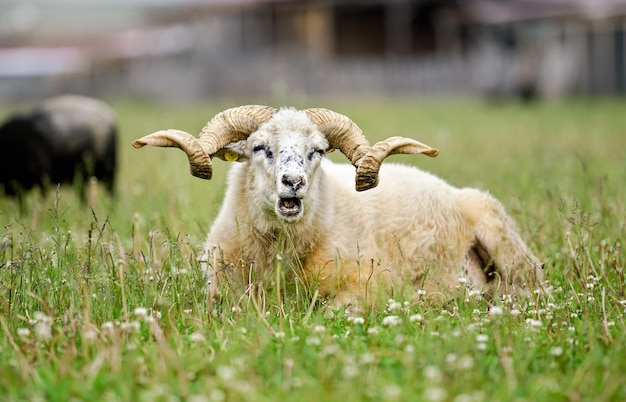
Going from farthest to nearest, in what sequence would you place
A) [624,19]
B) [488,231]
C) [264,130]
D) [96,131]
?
1. [624,19]
2. [96,131]
3. [488,231]
4. [264,130]

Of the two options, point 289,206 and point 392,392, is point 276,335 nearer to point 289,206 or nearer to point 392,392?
point 392,392

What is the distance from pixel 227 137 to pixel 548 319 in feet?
7.46

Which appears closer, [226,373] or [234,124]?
[226,373]

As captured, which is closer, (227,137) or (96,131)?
(227,137)

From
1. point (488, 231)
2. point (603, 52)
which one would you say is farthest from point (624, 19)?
point (488, 231)

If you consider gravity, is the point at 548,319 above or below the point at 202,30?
below

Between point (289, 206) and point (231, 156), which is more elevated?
point (231, 156)

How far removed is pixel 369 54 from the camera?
113 ft

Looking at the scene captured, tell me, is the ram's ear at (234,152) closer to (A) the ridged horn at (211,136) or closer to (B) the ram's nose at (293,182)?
(A) the ridged horn at (211,136)

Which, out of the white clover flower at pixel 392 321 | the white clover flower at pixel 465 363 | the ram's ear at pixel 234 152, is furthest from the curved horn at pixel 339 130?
the white clover flower at pixel 465 363

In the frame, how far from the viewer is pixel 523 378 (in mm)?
3314

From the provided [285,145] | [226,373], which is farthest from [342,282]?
[226,373]

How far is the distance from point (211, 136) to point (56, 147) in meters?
4.96

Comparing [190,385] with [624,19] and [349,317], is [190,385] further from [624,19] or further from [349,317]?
[624,19]
